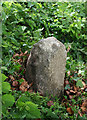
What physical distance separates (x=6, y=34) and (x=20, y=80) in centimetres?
78

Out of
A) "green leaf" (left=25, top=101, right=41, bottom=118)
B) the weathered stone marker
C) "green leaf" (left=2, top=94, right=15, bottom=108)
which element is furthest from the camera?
the weathered stone marker

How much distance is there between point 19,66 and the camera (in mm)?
2848

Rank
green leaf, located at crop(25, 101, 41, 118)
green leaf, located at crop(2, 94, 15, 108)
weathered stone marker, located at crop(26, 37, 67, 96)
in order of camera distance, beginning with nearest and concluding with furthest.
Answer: green leaf, located at crop(2, 94, 15, 108)
green leaf, located at crop(25, 101, 41, 118)
weathered stone marker, located at crop(26, 37, 67, 96)

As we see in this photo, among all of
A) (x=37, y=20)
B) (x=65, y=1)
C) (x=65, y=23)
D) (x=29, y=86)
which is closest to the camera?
(x=29, y=86)

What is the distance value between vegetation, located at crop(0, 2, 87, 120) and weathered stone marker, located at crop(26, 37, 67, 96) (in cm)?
14

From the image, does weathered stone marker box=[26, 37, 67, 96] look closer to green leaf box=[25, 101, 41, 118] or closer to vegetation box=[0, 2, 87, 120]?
vegetation box=[0, 2, 87, 120]

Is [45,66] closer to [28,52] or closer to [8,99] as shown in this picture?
[28,52]

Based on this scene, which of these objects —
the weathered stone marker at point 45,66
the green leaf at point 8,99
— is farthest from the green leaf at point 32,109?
the weathered stone marker at point 45,66

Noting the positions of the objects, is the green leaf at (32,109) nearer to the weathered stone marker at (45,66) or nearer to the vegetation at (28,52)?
the vegetation at (28,52)

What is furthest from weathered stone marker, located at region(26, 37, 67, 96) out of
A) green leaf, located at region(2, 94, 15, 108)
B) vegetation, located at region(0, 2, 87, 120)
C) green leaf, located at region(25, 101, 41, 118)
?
green leaf, located at region(2, 94, 15, 108)

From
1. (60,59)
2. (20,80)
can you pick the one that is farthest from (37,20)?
(20,80)

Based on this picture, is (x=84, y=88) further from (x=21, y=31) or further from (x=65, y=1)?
(x=65, y=1)

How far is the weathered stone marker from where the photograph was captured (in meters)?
2.76

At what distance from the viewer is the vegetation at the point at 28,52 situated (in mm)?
2296
